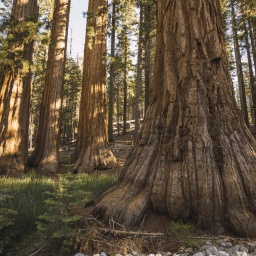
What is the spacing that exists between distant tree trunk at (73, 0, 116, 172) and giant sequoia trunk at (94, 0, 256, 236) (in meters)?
5.35

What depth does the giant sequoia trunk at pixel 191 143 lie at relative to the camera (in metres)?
2.61

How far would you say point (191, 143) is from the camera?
113 inches

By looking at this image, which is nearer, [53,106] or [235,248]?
[235,248]

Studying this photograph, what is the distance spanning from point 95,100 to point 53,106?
1639 millimetres

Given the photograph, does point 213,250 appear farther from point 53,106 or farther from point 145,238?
point 53,106

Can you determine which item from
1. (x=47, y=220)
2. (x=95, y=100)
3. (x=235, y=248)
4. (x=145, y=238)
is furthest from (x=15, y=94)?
(x=235, y=248)

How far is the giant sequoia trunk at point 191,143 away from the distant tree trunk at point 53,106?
19.4ft

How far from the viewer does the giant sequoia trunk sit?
2.61 meters

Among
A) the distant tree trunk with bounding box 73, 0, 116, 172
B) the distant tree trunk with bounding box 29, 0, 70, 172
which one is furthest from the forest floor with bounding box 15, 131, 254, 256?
the distant tree trunk with bounding box 29, 0, 70, 172

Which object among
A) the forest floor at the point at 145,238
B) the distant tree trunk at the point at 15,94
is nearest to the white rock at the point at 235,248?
the forest floor at the point at 145,238

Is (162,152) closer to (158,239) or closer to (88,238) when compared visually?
(158,239)

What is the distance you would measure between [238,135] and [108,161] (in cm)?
618

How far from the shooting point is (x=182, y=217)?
265 centimetres

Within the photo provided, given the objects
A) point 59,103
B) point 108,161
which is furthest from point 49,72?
point 108,161
